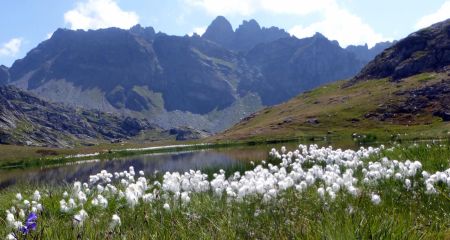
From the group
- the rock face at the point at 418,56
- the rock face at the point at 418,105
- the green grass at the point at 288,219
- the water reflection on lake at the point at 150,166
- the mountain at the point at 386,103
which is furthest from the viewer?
the rock face at the point at 418,56

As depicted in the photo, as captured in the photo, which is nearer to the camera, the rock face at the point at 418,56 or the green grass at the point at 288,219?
the green grass at the point at 288,219

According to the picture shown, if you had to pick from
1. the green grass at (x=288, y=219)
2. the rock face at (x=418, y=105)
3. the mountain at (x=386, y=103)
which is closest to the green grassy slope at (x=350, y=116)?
the mountain at (x=386, y=103)

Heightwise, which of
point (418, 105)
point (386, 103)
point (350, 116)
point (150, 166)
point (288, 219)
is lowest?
point (150, 166)

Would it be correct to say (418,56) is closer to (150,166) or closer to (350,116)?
(350,116)

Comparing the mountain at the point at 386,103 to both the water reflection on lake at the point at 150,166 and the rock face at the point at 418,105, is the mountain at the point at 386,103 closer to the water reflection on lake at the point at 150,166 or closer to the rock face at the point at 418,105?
the rock face at the point at 418,105

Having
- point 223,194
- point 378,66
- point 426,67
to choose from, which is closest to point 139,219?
point 223,194

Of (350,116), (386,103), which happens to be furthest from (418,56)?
(350,116)

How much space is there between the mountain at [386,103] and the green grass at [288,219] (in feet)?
283

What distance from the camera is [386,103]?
141250 millimetres

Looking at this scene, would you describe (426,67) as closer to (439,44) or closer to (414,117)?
(439,44)

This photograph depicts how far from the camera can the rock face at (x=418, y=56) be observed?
169m

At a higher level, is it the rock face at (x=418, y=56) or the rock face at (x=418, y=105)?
the rock face at (x=418, y=56)

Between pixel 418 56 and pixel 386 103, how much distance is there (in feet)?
152

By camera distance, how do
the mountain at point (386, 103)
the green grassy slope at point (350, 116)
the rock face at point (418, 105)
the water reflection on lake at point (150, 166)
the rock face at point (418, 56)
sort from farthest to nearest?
the rock face at point (418, 56)
the rock face at point (418, 105)
the mountain at point (386, 103)
the green grassy slope at point (350, 116)
the water reflection on lake at point (150, 166)
